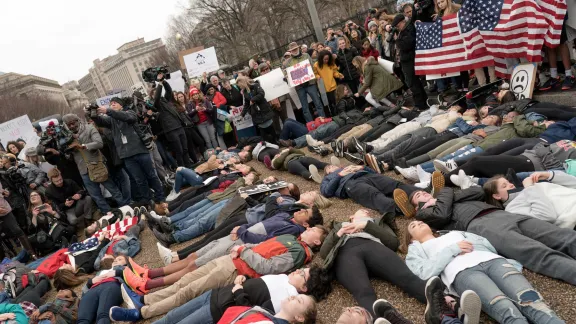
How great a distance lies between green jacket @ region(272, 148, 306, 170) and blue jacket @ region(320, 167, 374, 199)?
1.94 metres

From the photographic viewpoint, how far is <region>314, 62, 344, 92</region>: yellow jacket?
10992 millimetres

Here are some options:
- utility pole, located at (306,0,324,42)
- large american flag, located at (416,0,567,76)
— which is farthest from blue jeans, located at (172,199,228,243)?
utility pole, located at (306,0,324,42)

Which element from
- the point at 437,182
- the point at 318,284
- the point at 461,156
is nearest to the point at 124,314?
the point at 318,284

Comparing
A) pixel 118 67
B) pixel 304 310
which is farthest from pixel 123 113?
pixel 118 67

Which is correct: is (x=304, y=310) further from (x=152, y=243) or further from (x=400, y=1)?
(x=400, y=1)

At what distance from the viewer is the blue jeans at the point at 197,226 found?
266 inches

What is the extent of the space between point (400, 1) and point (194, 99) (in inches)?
247

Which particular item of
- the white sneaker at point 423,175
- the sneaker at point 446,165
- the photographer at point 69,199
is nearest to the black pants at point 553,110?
the sneaker at point 446,165

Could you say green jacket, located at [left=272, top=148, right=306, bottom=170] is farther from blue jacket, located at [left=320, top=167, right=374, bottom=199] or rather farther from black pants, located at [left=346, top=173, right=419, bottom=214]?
black pants, located at [left=346, top=173, right=419, bottom=214]

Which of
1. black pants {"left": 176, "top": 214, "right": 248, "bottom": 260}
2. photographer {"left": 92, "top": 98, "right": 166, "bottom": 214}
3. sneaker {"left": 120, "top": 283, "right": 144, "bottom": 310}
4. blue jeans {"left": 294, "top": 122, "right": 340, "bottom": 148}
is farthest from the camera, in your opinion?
blue jeans {"left": 294, "top": 122, "right": 340, "bottom": 148}

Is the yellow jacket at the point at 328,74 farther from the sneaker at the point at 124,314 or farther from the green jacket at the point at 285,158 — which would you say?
the sneaker at the point at 124,314

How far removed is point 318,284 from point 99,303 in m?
2.87

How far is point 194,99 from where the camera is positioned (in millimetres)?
11211

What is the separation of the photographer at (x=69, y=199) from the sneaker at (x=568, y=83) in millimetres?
9495
